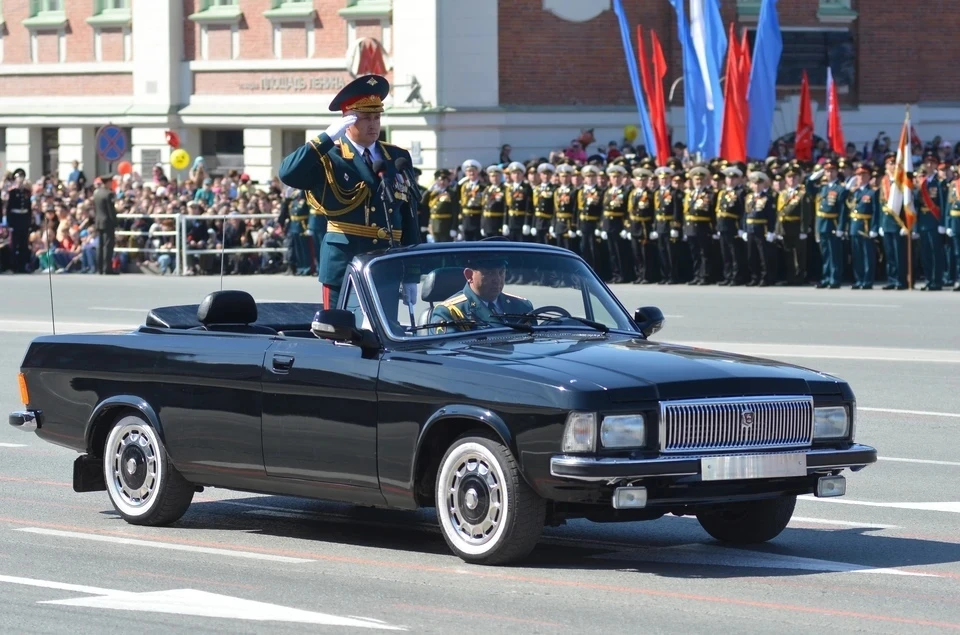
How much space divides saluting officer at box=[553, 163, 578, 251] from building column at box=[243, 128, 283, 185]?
1221 centimetres

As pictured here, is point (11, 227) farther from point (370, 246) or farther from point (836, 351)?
point (370, 246)

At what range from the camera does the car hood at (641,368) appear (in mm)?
7883

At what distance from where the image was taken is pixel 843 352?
1864 centimetres

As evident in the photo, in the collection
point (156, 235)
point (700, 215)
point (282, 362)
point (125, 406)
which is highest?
point (700, 215)

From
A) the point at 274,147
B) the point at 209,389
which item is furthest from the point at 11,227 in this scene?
the point at 209,389

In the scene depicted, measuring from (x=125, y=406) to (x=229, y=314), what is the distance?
29.4 inches

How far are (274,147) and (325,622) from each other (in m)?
36.1

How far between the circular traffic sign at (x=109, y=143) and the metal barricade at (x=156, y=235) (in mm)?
1620

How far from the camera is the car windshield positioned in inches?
352

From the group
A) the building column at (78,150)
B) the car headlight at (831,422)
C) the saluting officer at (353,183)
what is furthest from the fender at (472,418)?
the building column at (78,150)

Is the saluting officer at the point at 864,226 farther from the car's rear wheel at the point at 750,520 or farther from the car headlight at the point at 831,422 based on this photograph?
the car headlight at the point at 831,422

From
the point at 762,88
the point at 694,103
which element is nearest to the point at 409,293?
the point at 694,103

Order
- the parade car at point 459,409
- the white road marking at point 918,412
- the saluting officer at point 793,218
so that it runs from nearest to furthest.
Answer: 1. the parade car at point 459,409
2. the white road marking at point 918,412
3. the saluting officer at point 793,218

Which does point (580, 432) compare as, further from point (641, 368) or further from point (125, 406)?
point (125, 406)
